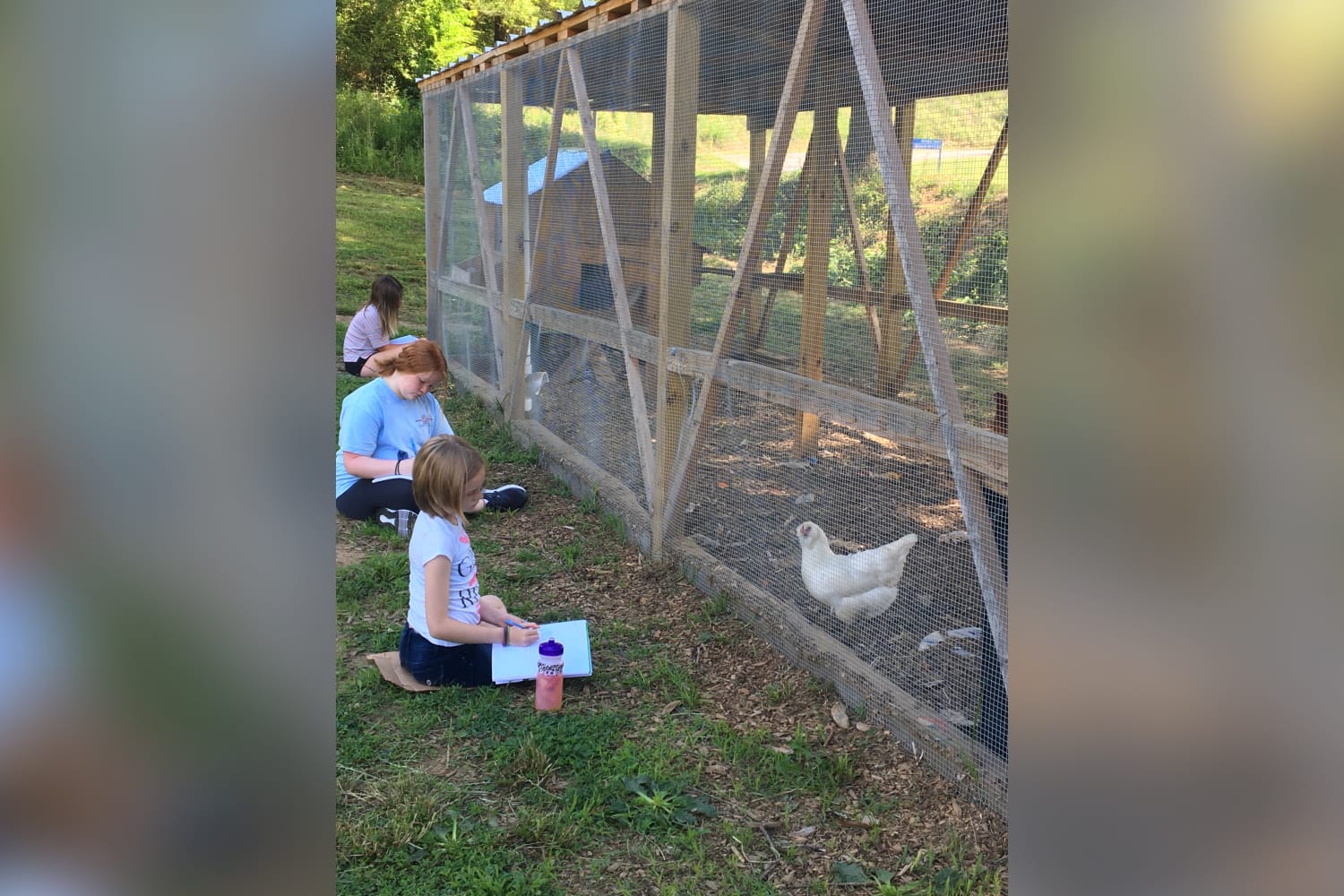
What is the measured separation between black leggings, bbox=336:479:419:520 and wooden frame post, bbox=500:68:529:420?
169 cm

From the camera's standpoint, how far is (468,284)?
317 inches

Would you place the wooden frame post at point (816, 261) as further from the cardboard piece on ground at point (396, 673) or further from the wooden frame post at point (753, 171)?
the cardboard piece on ground at point (396, 673)

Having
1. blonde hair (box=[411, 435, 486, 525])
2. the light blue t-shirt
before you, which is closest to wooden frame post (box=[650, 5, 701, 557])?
blonde hair (box=[411, 435, 486, 525])

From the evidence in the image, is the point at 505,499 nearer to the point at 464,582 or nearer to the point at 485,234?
the point at 464,582

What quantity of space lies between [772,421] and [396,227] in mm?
13797

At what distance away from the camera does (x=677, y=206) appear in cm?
448

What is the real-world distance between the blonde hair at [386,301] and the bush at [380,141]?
13463 mm

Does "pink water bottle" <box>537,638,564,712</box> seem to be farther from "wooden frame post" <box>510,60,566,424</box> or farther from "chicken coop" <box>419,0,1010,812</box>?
"wooden frame post" <box>510,60,566,424</box>

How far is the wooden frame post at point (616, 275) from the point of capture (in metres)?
5.02
